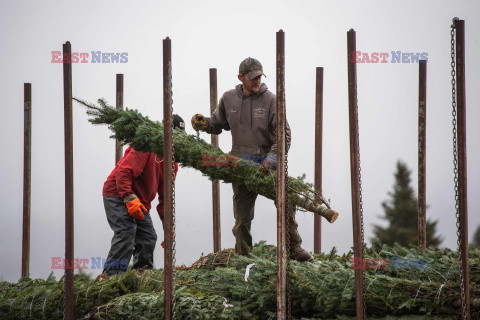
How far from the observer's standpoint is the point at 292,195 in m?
6.55

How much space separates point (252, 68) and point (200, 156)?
1.23m

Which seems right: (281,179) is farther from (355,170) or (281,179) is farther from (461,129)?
(461,129)

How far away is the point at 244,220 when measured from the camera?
7352 mm

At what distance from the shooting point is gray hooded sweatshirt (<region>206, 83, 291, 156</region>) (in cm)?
719

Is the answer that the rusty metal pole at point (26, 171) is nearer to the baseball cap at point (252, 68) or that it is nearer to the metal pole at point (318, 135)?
the baseball cap at point (252, 68)

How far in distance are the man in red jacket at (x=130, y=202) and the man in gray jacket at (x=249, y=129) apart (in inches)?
26.1

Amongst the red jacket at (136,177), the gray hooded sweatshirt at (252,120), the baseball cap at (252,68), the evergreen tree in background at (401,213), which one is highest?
the baseball cap at (252,68)

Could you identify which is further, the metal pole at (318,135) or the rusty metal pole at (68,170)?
the metal pole at (318,135)

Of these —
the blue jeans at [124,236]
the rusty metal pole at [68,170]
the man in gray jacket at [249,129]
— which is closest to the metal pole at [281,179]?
the man in gray jacket at [249,129]

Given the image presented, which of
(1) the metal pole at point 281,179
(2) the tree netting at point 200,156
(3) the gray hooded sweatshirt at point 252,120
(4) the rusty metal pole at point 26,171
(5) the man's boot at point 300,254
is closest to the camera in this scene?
(1) the metal pole at point 281,179

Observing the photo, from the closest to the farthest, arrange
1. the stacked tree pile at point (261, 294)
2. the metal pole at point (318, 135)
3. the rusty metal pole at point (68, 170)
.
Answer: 1. the stacked tree pile at point (261, 294)
2. the rusty metal pole at point (68, 170)
3. the metal pole at point (318, 135)

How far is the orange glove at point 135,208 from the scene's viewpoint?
738 cm

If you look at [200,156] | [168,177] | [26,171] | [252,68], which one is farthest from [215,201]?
[168,177]

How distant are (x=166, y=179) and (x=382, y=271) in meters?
2.46
